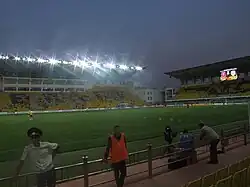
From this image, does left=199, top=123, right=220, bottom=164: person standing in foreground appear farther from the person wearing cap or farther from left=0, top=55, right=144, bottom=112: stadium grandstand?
left=0, top=55, right=144, bottom=112: stadium grandstand

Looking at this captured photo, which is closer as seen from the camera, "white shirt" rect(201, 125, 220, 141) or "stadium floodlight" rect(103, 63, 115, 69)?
"white shirt" rect(201, 125, 220, 141)

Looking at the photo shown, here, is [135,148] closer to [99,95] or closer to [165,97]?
[99,95]

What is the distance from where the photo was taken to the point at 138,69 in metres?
88.1

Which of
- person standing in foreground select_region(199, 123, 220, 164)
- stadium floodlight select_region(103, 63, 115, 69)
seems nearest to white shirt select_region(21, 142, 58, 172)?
person standing in foreground select_region(199, 123, 220, 164)

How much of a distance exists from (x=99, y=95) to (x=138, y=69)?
69.0ft

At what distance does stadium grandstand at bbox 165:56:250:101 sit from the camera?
207 feet

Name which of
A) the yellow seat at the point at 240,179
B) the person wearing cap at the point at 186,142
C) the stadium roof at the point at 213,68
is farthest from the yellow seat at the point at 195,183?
the stadium roof at the point at 213,68

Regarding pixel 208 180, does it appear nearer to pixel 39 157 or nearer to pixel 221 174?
pixel 221 174

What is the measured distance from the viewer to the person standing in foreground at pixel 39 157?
14.2 ft

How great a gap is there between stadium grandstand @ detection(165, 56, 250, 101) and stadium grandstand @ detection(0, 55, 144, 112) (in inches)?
494

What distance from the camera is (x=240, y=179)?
4020 mm

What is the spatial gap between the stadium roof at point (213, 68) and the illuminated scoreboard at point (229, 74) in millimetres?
1132

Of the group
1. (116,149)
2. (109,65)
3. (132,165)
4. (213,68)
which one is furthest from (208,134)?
(109,65)

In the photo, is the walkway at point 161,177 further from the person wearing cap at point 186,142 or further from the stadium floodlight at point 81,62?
the stadium floodlight at point 81,62
